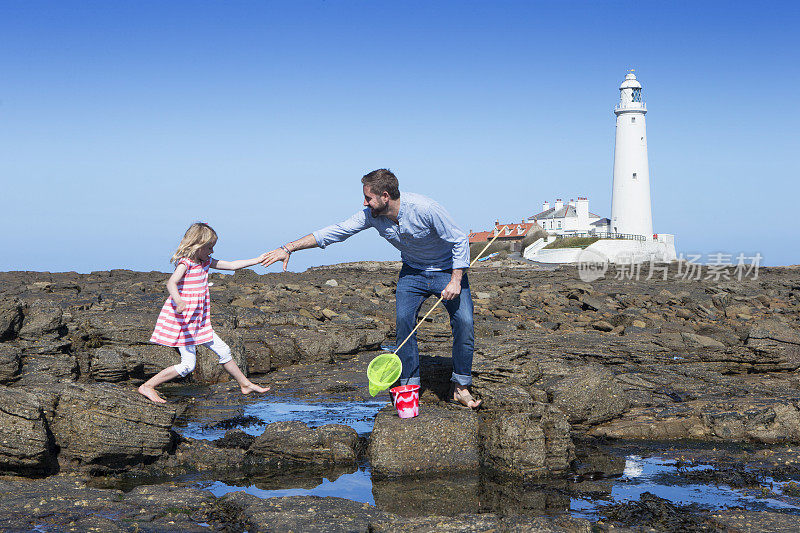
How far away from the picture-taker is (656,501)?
5.00 m

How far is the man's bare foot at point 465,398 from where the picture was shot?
704 cm

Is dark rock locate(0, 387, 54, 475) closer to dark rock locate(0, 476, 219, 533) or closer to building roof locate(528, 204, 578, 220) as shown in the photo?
dark rock locate(0, 476, 219, 533)

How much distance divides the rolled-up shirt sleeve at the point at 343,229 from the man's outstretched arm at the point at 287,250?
0.25 ft

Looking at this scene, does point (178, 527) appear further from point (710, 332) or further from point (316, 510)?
point (710, 332)

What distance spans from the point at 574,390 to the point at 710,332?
29.7 feet

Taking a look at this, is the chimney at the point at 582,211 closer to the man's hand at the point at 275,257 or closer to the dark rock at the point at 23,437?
the man's hand at the point at 275,257

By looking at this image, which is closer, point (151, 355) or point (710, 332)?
A: point (151, 355)

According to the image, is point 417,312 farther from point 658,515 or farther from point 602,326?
point 602,326

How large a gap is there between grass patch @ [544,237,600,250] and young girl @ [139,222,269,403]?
2010 inches

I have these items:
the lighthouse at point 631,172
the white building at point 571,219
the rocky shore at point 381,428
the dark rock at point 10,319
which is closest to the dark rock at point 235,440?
the rocky shore at point 381,428

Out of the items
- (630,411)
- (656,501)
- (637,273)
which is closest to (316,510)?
(656,501)

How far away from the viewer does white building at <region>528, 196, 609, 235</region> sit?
6400 centimetres

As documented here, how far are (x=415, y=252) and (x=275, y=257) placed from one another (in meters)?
1.38

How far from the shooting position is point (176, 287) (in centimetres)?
657
